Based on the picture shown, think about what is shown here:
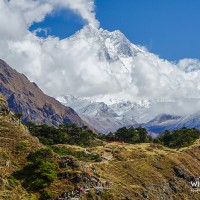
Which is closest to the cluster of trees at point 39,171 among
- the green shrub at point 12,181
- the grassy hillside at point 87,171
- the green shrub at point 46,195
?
the grassy hillside at point 87,171

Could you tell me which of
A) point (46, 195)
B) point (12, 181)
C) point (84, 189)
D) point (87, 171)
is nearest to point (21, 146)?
point (12, 181)

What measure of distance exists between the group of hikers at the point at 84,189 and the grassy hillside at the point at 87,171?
40cm

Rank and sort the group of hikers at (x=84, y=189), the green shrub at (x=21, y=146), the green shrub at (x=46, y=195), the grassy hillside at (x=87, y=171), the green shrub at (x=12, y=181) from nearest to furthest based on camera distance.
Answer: the green shrub at (x=46, y=195) < the group of hikers at (x=84, y=189) < the green shrub at (x=12, y=181) < the grassy hillside at (x=87, y=171) < the green shrub at (x=21, y=146)

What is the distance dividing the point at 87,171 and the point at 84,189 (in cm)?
1110

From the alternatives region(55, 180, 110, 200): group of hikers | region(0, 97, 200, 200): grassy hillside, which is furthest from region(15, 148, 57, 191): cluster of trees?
region(55, 180, 110, 200): group of hikers

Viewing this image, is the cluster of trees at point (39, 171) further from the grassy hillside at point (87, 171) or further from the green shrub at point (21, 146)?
the green shrub at point (21, 146)

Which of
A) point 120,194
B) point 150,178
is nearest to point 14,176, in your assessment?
point 120,194

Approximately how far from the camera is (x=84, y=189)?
124062 millimetres

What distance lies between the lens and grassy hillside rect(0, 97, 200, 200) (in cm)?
12107

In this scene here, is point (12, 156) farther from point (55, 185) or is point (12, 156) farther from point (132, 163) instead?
point (132, 163)

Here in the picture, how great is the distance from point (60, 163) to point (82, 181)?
38.0 feet

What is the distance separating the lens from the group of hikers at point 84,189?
117338 mm

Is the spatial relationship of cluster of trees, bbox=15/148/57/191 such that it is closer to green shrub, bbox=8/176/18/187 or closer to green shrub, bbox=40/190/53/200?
green shrub, bbox=8/176/18/187

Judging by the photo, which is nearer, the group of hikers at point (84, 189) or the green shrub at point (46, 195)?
the green shrub at point (46, 195)
